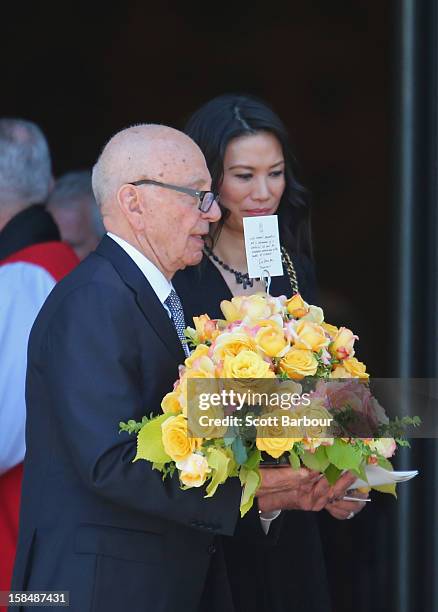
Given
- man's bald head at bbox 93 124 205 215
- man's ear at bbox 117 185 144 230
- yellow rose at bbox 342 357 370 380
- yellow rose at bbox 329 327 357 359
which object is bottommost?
yellow rose at bbox 342 357 370 380

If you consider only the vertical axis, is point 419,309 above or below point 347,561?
above

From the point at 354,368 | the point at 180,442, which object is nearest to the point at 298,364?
the point at 354,368

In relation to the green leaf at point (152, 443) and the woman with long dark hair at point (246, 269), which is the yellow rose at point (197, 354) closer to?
the green leaf at point (152, 443)

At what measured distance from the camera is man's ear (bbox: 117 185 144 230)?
241 centimetres

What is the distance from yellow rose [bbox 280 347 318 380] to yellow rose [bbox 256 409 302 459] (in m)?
0.09

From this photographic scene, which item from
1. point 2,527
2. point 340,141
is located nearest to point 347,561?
point 2,527

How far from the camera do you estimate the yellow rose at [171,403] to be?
7.16ft

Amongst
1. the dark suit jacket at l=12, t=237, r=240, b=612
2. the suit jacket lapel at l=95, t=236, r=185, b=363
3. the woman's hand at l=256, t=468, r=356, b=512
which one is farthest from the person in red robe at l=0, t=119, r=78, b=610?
the woman's hand at l=256, t=468, r=356, b=512

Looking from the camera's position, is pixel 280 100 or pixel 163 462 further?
pixel 280 100

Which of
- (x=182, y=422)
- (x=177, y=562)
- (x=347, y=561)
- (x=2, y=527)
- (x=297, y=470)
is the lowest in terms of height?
(x=347, y=561)

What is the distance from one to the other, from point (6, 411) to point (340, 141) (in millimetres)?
5256

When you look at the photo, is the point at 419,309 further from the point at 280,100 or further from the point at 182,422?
the point at 280,100

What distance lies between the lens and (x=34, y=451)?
2.40 m

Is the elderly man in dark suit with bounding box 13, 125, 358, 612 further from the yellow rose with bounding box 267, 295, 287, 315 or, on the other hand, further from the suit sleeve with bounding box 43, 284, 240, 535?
the yellow rose with bounding box 267, 295, 287, 315
